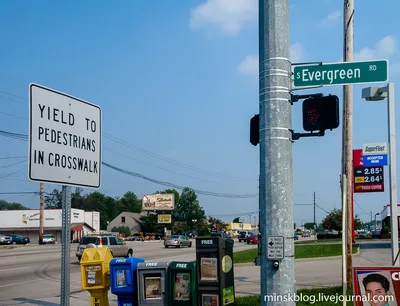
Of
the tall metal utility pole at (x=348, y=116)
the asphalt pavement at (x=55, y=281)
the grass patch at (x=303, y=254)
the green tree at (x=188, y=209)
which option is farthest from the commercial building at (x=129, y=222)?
the tall metal utility pole at (x=348, y=116)

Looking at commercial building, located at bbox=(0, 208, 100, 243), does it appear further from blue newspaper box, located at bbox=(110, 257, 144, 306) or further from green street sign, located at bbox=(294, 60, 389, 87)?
green street sign, located at bbox=(294, 60, 389, 87)

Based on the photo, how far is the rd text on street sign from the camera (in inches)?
240

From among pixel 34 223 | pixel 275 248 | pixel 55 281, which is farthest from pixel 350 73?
pixel 34 223

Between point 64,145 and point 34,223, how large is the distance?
9083cm

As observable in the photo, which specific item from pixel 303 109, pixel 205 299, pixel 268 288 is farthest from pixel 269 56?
pixel 205 299

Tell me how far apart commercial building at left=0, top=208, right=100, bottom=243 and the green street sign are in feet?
275

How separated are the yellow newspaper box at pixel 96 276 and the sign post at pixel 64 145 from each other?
14.7ft

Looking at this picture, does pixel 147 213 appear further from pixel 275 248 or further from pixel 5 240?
pixel 275 248

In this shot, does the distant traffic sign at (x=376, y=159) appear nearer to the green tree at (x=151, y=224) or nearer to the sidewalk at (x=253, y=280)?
the sidewalk at (x=253, y=280)

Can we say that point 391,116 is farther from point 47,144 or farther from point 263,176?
point 47,144

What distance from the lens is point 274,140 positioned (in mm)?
6375

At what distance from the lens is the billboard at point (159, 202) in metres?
118

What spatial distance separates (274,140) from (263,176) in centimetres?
45

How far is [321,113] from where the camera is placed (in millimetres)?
6984
